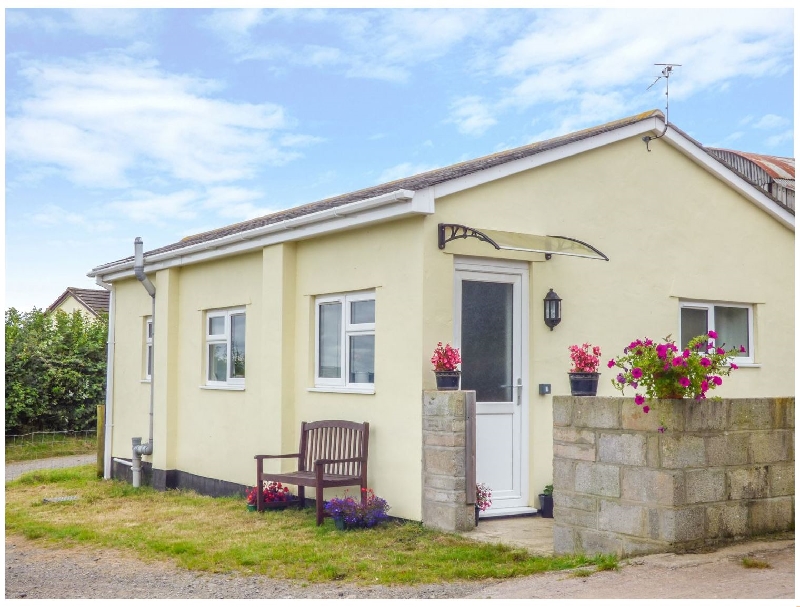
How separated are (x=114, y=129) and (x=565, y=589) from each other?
1463cm

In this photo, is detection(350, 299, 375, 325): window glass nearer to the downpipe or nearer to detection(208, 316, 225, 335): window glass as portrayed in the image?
detection(208, 316, 225, 335): window glass

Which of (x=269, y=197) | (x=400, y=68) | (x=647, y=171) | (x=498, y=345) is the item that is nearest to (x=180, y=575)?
(x=498, y=345)

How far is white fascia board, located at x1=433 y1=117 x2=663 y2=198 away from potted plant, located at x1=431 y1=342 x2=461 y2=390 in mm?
1613

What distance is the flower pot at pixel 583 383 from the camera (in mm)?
9070

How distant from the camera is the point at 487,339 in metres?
10.1

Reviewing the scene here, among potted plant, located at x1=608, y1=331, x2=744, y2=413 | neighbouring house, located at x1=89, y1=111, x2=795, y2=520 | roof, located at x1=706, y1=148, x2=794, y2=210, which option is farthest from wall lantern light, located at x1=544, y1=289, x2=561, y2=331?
roof, located at x1=706, y1=148, x2=794, y2=210

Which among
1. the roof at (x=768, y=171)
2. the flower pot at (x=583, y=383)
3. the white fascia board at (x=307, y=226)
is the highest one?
the roof at (x=768, y=171)

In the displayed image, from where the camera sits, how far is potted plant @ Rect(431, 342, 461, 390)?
29.9ft

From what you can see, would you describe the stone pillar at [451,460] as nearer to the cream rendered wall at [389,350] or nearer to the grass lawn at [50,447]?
the cream rendered wall at [389,350]

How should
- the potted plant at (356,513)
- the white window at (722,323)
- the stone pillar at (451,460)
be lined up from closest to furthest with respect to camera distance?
Answer: the stone pillar at (451,460), the potted plant at (356,513), the white window at (722,323)

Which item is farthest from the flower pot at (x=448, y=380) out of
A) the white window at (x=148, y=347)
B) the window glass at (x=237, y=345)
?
the white window at (x=148, y=347)

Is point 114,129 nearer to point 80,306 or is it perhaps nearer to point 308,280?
point 308,280

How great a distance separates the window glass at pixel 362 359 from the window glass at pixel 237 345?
2743mm

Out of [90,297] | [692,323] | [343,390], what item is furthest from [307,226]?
[90,297]
